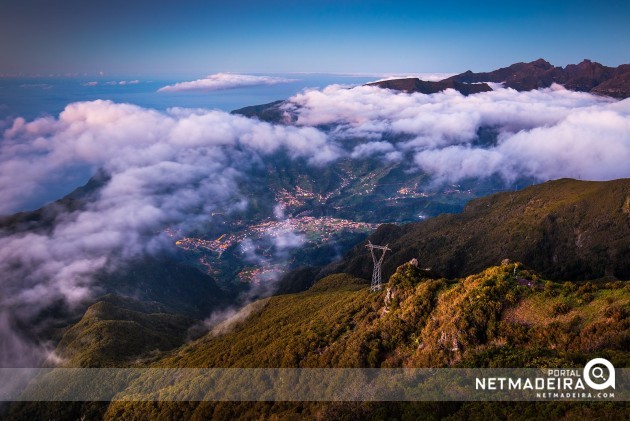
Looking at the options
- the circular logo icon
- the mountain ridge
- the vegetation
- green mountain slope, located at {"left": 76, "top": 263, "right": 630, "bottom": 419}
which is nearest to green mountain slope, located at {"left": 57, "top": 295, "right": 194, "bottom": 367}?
the vegetation

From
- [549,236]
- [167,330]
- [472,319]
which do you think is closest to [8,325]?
[167,330]

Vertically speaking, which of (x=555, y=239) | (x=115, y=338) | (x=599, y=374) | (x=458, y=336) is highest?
(x=599, y=374)

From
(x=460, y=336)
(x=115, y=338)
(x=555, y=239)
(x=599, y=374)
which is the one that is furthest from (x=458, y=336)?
(x=555, y=239)

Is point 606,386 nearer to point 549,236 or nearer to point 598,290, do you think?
point 598,290

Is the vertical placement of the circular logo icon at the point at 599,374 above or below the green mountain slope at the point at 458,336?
above

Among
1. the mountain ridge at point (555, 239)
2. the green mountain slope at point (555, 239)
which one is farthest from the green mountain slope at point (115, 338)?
the green mountain slope at point (555, 239)

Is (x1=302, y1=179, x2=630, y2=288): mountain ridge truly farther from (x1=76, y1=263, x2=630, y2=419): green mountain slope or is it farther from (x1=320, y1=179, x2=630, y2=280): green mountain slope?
(x1=76, y1=263, x2=630, y2=419): green mountain slope

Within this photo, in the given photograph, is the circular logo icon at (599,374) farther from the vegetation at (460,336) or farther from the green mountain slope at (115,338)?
the green mountain slope at (115,338)

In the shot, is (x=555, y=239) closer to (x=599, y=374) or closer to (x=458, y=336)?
(x=458, y=336)

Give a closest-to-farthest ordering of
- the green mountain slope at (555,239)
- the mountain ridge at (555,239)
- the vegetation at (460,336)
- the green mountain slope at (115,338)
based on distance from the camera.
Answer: the vegetation at (460,336) < the green mountain slope at (115,338) < the green mountain slope at (555,239) < the mountain ridge at (555,239)

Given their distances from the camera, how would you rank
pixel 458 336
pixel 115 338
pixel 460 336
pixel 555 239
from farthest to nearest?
pixel 555 239 → pixel 115 338 → pixel 458 336 → pixel 460 336
